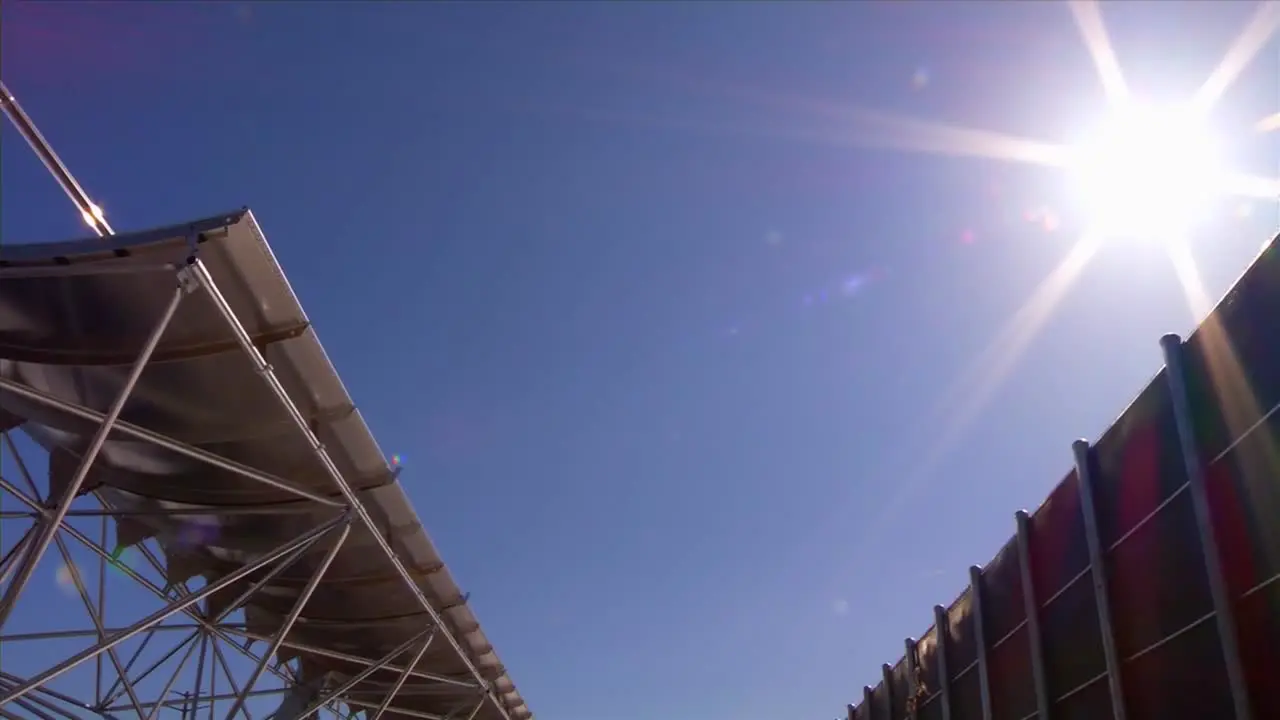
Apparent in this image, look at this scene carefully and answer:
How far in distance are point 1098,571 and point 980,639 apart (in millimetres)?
3619

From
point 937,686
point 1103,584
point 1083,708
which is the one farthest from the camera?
point 937,686

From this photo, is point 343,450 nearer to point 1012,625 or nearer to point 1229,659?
point 1012,625

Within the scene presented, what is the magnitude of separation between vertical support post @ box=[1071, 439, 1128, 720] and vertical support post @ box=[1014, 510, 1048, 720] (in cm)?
129

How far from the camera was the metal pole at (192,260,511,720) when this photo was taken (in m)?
11.0

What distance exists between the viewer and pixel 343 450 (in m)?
14.7

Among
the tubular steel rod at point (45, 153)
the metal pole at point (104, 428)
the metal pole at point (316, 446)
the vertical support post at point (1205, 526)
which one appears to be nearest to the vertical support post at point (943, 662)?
the vertical support post at point (1205, 526)

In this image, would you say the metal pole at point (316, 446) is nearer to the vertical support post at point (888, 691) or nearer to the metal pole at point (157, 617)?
the metal pole at point (157, 617)

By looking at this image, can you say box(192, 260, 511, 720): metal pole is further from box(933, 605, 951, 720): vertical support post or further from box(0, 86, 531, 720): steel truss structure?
box(933, 605, 951, 720): vertical support post

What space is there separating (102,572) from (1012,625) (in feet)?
45.8

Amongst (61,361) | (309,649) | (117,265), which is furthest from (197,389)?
(309,649)

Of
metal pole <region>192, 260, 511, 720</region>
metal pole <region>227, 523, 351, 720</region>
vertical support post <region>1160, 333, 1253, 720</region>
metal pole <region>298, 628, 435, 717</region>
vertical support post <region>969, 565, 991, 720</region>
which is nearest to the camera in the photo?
vertical support post <region>1160, 333, 1253, 720</region>

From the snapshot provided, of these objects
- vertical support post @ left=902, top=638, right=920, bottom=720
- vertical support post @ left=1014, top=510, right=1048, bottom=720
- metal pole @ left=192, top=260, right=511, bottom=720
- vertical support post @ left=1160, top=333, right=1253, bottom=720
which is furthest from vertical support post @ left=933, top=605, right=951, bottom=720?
metal pole @ left=192, top=260, right=511, bottom=720

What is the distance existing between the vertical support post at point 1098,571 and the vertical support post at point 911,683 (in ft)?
22.6

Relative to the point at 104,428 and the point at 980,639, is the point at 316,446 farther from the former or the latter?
the point at 980,639
